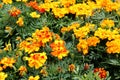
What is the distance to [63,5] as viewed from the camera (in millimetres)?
4293

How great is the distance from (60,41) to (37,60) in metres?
0.33

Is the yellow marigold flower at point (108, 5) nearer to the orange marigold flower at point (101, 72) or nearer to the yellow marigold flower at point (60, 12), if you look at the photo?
the yellow marigold flower at point (60, 12)

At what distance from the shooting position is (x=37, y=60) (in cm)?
322

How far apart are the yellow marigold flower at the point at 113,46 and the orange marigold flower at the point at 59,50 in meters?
0.39

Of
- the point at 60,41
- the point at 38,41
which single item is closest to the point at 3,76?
the point at 38,41

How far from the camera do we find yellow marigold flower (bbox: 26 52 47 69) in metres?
3.20

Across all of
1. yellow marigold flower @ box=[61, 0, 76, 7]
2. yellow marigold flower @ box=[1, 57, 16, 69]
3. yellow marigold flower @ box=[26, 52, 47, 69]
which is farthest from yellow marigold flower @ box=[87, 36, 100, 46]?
yellow marigold flower @ box=[61, 0, 76, 7]

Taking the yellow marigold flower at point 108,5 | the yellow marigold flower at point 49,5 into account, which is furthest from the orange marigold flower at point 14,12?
the yellow marigold flower at point 108,5

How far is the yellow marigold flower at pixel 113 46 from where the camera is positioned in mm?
3393

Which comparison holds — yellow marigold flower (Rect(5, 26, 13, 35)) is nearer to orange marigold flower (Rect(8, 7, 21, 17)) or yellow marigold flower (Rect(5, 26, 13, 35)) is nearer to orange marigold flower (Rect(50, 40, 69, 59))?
orange marigold flower (Rect(8, 7, 21, 17))

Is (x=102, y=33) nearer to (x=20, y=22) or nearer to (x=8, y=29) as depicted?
(x=20, y=22)

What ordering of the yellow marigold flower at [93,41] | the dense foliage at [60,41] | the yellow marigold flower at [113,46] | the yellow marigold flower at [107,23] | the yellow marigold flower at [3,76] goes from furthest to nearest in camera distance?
1. the yellow marigold flower at [107,23]
2. the yellow marigold flower at [93,41]
3. the yellow marigold flower at [113,46]
4. the dense foliage at [60,41]
5. the yellow marigold flower at [3,76]

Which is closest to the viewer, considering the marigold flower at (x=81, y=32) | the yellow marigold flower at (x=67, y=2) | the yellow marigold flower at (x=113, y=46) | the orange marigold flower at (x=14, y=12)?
the yellow marigold flower at (x=113, y=46)

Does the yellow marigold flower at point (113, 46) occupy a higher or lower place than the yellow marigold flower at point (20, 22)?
lower
